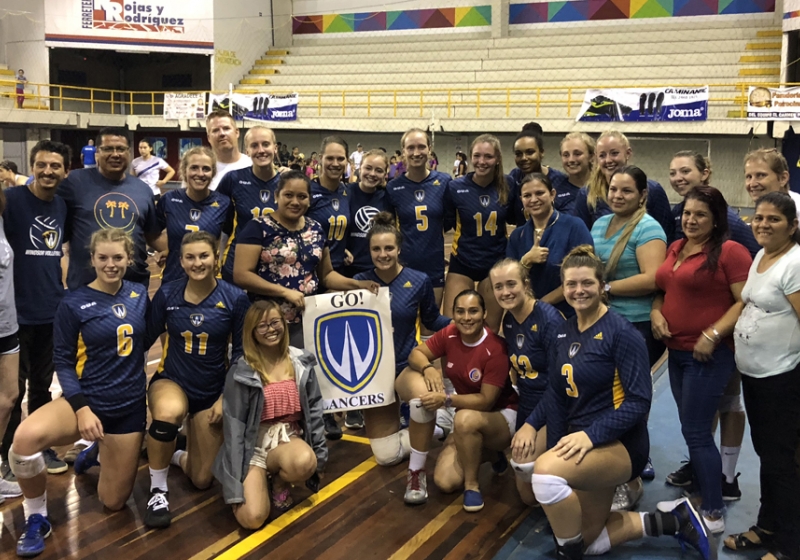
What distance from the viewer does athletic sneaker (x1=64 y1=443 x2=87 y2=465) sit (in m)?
4.65

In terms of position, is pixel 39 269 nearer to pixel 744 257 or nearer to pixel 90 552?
pixel 90 552

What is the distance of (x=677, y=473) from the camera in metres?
4.40

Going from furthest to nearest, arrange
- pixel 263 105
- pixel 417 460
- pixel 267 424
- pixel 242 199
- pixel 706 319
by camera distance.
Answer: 1. pixel 263 105
2. pixel 242 199
3. pixel 417 460
4. pixel 267 424
5. pixel 706 319

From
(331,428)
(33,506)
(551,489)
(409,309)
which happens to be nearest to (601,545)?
(551,489)

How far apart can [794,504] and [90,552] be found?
3430 millimetres

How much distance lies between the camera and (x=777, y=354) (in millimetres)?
3273

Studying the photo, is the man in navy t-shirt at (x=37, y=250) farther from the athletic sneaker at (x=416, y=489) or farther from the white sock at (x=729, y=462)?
the white sock at (x=729, y=462)

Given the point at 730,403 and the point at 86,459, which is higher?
the point at 730,403

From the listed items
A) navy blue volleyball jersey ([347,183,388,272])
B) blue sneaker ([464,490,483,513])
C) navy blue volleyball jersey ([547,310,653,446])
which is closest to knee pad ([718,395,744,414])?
navy blue volleyball jersey ([547,310,653,446])

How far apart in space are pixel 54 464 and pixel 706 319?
160 inches

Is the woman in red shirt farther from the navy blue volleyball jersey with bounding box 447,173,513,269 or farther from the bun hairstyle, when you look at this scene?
the navy blue volleyball jersey with bounding box 447,173,513,269

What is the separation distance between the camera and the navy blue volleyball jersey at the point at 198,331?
4.21 m

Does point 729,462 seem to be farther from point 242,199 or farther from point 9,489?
point 9,489

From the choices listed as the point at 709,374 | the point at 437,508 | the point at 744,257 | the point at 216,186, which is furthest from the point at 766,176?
the point at 216,186
